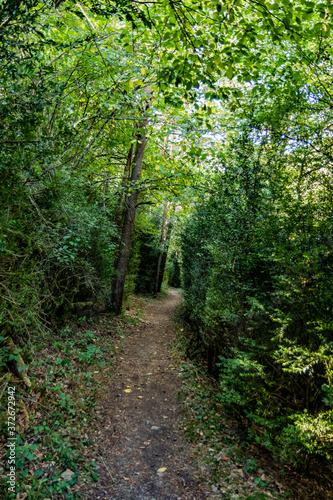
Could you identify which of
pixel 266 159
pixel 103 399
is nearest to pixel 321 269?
pixel 266 159

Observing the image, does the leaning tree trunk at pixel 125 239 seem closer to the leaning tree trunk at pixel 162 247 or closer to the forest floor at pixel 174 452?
A: the forest floor at pixel 174 452

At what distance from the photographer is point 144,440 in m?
4.58

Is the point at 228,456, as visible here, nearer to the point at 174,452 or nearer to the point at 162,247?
the point at 174,452

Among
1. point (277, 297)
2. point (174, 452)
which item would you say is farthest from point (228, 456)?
point (277, 297)

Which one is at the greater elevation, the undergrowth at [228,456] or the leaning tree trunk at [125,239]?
the leaning tree trunk at [125,239]

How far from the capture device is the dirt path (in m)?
3.61

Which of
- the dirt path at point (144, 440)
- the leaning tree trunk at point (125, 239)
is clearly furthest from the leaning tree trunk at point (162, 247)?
the dirt path at point (144, 440)

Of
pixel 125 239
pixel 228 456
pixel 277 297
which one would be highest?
pixel 125 239

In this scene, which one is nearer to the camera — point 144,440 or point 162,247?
point 144,440

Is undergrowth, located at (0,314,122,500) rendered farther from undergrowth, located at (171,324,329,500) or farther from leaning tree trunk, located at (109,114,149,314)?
leaning tree trunk, located at (109,114,149,314)

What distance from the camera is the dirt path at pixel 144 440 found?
3.61 m

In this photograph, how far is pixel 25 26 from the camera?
3000 millimetres

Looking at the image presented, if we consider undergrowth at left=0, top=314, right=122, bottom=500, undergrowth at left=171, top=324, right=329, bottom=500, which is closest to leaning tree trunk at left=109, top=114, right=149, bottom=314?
undergrowth at left=0, top=314, right=122, bottom=500

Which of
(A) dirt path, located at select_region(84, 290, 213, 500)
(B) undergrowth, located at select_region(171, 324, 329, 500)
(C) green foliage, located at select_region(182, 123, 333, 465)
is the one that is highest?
(C) green foliage, located at select_region(182, 123, 333, 465)
